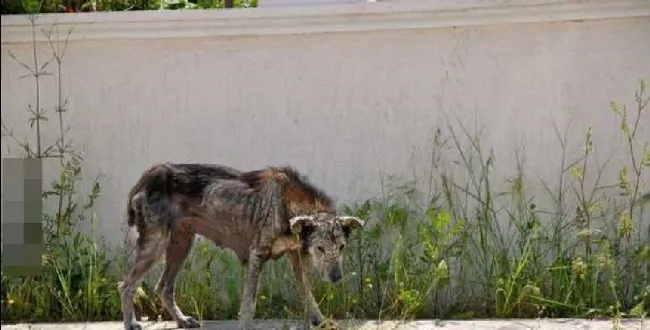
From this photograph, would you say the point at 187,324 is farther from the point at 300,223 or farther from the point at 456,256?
the point at 456,256

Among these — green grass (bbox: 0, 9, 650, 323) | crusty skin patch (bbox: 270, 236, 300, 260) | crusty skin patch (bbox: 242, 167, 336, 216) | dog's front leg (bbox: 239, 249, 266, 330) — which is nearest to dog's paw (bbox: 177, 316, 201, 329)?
green grass (bbox: 0, 9, 650, 323)

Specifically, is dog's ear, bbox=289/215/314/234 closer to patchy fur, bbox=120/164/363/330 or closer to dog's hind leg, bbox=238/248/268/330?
patchy fur, bbox=120/164/363/330

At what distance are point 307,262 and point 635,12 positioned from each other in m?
2.98

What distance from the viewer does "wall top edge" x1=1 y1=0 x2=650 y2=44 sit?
23.3ft

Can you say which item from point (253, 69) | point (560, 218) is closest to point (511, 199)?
point (560, 218)

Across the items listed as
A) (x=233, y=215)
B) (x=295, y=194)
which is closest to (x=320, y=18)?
(x=295, y=194)

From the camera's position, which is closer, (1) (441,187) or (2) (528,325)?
(2) (528,325)

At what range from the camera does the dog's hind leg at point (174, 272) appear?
6465 millimetres

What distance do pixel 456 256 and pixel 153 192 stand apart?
2174 millimetres

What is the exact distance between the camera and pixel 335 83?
7344mm

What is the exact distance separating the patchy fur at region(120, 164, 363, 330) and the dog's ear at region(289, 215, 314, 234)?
0.06 m

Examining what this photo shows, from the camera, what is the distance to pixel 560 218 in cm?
717

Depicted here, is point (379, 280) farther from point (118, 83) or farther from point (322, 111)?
point (118, 83)

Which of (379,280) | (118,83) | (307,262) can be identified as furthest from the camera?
(118,83)
